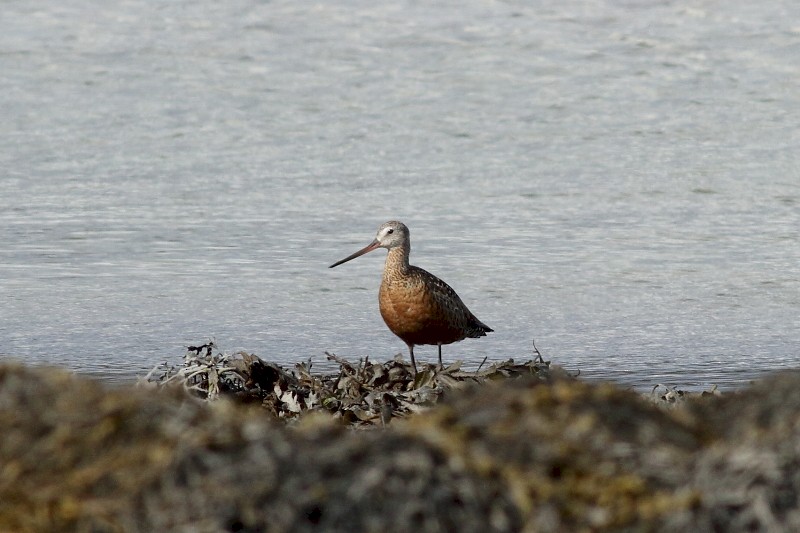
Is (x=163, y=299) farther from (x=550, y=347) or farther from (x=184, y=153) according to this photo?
(x=184, y=153)

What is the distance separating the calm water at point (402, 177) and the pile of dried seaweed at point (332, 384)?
3.07 feet

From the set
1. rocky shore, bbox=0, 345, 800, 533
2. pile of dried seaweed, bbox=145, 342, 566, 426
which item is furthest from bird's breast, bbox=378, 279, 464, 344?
rocky shore, bbox=0, 345, 800, 533

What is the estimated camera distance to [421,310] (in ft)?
23.2

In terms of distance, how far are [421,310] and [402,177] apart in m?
4.03

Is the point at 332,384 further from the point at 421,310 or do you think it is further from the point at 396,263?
the point at 396,263

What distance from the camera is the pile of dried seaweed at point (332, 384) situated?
17.4 feet

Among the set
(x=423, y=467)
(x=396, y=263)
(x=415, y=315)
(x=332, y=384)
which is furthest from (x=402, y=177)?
(x=423, y=467)

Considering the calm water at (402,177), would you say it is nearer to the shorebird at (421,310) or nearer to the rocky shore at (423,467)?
the shorebird at (421,310)

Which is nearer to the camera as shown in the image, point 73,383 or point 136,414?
point 136,414

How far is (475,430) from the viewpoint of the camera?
2172 mm

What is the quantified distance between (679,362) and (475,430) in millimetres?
4701

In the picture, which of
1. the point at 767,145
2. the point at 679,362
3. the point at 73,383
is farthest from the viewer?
the point at 767,145

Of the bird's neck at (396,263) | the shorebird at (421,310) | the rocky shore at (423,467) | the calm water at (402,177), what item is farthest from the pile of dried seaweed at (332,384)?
the rocky shore at (423,467)

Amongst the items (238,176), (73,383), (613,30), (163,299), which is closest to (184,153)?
(238,176)
